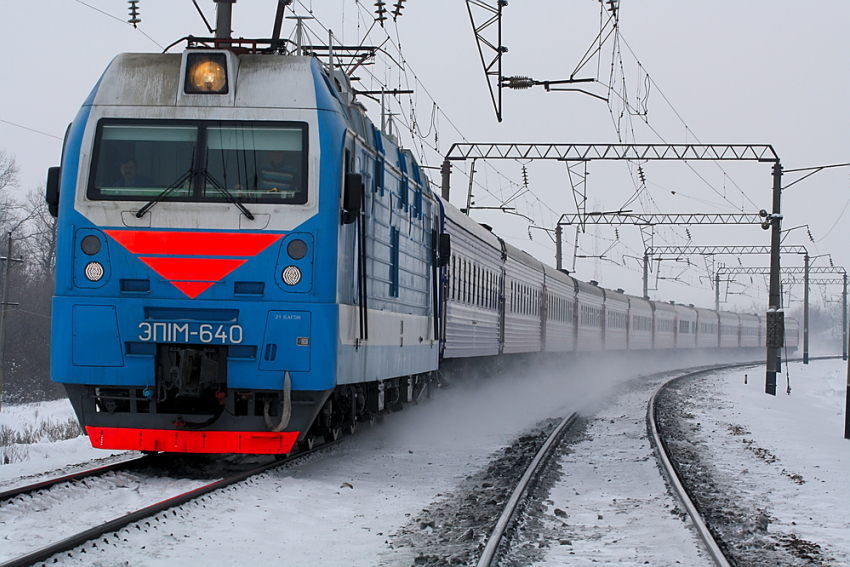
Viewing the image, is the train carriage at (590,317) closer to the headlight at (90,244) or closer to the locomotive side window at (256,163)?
the locomotive side window at (256,163)

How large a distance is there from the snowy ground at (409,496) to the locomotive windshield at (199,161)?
8.28 feet

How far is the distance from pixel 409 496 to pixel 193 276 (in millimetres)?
2684

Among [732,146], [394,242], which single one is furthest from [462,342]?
[732,146]

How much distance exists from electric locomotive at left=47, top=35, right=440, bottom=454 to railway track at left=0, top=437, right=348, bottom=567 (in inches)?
17.5

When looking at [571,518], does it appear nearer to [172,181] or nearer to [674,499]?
[674,499]

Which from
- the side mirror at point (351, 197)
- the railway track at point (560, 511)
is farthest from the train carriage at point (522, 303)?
the side mirror at point (351, 197)

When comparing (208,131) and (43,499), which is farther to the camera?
(208,131)

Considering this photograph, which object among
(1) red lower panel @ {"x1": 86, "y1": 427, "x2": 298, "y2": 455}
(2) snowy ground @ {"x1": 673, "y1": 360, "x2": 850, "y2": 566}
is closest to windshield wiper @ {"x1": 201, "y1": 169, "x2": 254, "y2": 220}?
(1) red lower panel @ {"x1": 86, "y1": 427, "x2": 298, "y2": 455}

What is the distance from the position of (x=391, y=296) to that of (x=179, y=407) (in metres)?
3.16

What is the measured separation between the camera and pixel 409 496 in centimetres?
832

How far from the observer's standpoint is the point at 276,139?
8.34 metres

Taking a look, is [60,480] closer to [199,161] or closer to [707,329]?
[199,161]

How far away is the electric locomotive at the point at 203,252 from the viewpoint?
26.0 feet

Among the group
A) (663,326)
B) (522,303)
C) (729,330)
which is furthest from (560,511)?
(729,330)
